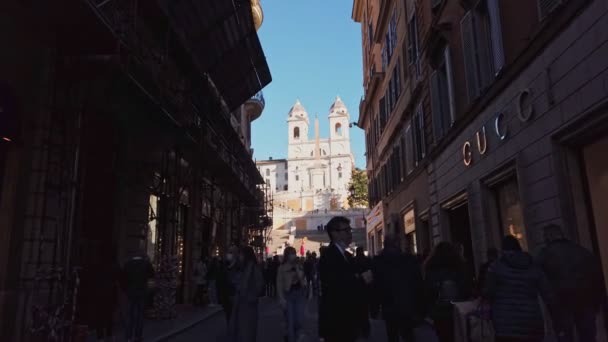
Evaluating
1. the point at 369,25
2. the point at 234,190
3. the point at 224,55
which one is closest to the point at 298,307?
the point at 224,55

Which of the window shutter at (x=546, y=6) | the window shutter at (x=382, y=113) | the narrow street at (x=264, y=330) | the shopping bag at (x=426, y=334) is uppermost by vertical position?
the window shutter at (x=382, y=113)

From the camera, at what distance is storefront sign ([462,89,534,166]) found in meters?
8.59

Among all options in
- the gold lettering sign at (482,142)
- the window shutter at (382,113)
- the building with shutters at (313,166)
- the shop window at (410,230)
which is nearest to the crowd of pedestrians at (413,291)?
the gold lettering sign at (482,142)

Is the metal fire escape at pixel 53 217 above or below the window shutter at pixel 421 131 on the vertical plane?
below

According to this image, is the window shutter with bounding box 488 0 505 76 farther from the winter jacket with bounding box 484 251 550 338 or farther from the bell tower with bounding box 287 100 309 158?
the bell tower with bounding box 287 100 309 158

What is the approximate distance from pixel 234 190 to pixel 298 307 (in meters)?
17.8

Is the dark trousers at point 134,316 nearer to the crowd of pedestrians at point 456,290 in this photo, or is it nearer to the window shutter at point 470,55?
the crowd of pedestrians at point 456,290

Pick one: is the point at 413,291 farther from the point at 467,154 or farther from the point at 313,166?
the point at 313,166

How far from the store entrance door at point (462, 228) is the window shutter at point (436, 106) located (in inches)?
89.2

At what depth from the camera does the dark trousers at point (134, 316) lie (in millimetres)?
8352

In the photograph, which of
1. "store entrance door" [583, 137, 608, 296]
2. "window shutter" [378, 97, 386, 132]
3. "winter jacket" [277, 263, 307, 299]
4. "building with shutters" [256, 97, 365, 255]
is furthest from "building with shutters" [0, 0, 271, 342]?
"building with shutters" [256, 97, 365, 255]

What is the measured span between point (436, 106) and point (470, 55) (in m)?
3.29

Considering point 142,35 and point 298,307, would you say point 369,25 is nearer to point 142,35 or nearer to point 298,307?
point 142,35

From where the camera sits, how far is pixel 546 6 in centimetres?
756
